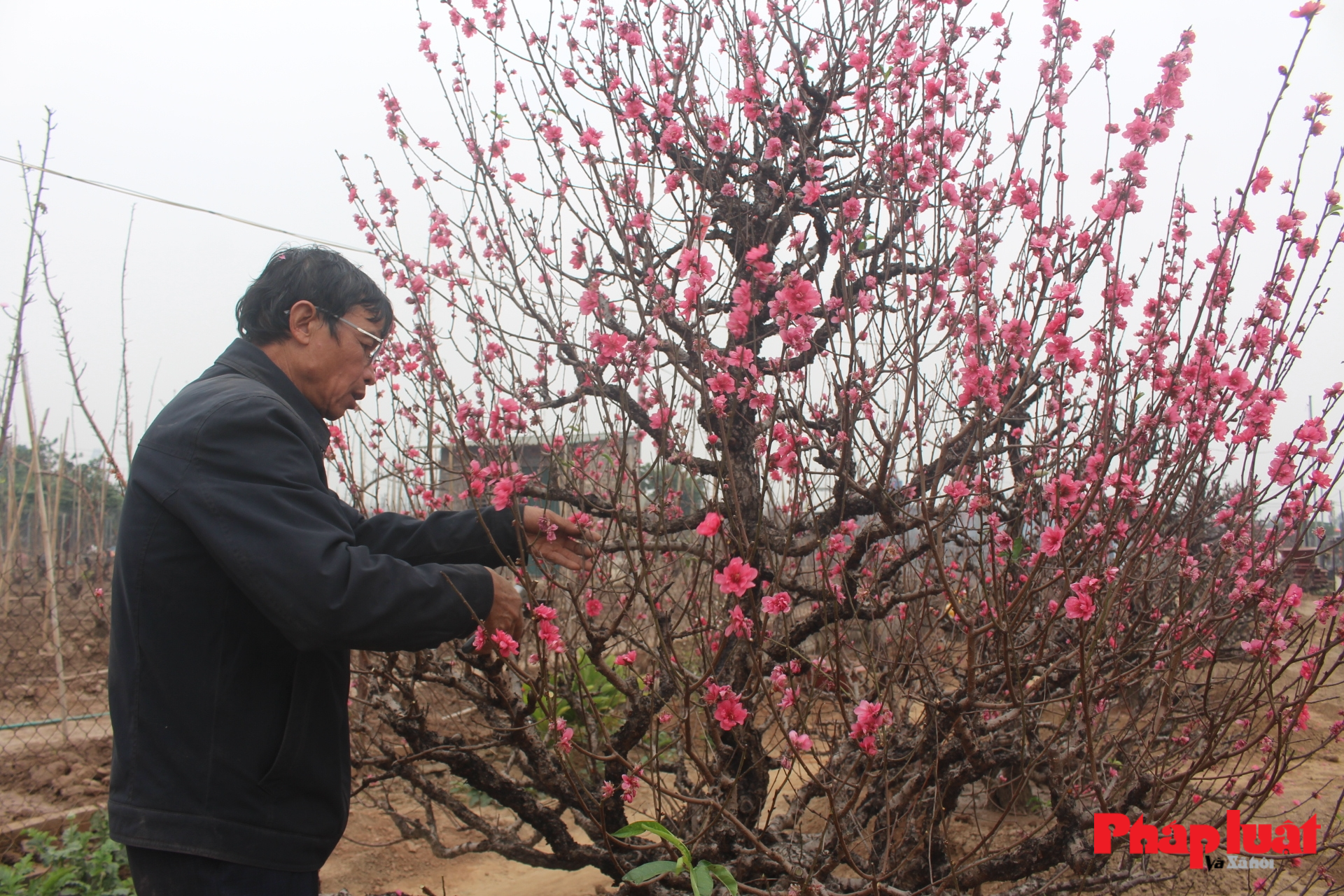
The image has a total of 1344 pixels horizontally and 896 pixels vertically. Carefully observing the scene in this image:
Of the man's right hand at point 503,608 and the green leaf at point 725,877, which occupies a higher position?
the man's right hand at point 503,608

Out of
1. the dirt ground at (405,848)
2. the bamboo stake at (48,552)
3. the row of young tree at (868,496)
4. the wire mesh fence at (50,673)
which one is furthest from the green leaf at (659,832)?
the bamboo stake at (48,552)

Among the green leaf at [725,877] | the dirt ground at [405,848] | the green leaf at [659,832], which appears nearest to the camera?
the green leaf at [659,832]

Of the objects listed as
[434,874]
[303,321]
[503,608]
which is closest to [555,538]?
[503,608]

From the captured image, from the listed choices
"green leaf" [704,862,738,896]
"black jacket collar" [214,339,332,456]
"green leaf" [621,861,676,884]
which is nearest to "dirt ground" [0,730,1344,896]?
"green leaf" [704,862,738,896]

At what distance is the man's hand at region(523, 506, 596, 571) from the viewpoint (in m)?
1.94

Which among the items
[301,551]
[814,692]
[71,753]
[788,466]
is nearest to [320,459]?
[301,551]

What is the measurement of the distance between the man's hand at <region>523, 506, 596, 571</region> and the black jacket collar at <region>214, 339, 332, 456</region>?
1.78 feet

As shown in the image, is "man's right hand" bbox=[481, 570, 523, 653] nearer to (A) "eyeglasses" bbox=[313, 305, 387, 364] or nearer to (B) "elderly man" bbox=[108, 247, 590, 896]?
(B) "elderly man" bbox=[108, 247, 590, 896]

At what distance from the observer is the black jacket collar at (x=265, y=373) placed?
1516 mm

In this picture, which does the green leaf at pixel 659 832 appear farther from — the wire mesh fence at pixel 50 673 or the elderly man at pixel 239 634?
the wire mesh fence at pixel 50 673

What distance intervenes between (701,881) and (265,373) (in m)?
1.35

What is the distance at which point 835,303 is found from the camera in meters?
2.81

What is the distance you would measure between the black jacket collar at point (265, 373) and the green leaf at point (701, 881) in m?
1.13

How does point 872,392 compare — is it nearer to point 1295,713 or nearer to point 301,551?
point 1295,713
